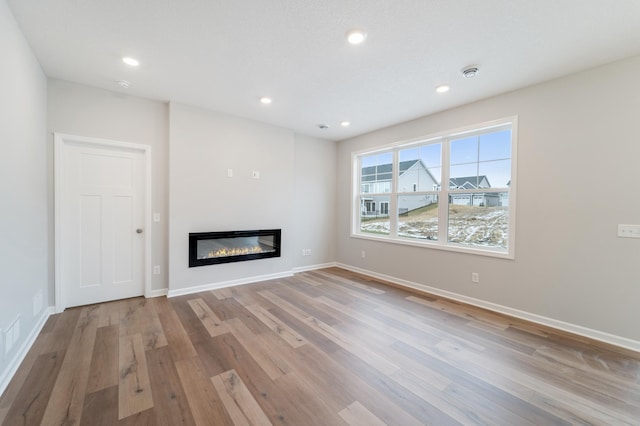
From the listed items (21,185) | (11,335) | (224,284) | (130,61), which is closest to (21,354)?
(11,335)

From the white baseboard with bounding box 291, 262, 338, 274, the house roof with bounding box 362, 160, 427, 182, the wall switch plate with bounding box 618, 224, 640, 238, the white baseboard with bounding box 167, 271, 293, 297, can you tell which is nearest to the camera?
the wall switch plate with bounding box 618, 224, 640, 238

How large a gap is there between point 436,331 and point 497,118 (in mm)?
2653

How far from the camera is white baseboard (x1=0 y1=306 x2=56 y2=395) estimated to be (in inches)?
70.2

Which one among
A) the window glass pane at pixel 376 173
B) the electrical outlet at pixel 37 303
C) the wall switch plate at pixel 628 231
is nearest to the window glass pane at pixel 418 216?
the window glass pane at pixel 376 173

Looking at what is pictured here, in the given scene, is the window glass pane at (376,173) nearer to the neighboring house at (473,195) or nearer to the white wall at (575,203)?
the neighboring house at (473,195)

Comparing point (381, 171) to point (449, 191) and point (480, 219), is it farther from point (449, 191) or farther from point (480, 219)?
point (480, 219)

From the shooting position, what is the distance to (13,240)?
2.03 meters

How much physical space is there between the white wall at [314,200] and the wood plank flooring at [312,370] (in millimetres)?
2047

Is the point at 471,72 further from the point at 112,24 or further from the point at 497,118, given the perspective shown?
the point at 112,24

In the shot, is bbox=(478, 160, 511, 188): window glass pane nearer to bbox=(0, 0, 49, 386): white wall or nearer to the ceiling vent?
the ceiling vent

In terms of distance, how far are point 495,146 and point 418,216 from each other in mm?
1426

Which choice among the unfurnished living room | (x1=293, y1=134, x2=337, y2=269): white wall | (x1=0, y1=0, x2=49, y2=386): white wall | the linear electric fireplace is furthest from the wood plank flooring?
(x1=293, y1=134, x2=337, y2=269): white wall

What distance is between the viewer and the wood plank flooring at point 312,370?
5.23 ft

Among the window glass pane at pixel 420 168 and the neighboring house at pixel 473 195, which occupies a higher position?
the window glass pane at pixel 420 168
